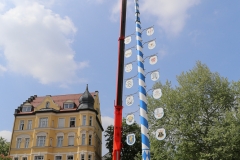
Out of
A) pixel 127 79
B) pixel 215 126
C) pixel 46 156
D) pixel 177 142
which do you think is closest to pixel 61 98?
pixel 46 156

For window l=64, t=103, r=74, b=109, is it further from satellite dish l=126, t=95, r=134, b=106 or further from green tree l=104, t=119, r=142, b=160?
satellite dish l=126, t=95, r=134, b=106

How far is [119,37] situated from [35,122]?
3195 cm

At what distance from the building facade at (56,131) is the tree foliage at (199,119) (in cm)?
1405

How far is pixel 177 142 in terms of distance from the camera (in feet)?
90.7

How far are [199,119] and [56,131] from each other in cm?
2300

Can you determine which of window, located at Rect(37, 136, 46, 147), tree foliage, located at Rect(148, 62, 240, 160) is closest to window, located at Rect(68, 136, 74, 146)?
window, located at Rect(37, 136, 46, 147)

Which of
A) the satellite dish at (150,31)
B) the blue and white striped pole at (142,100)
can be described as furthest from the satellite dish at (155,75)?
the satellite dish at (150,31)

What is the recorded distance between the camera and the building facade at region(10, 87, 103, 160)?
4094 cm

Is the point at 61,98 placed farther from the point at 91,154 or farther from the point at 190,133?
the point at 190,133

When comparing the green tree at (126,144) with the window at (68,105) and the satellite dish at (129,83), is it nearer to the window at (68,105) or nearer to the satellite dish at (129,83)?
the window at (68,105)

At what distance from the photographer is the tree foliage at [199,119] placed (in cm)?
2530

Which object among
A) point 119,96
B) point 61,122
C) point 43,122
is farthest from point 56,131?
point 119,96

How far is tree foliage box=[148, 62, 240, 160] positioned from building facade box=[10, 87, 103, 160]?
14050 mm

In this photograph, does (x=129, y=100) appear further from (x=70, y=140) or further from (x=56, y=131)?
(x=56, y=131)
